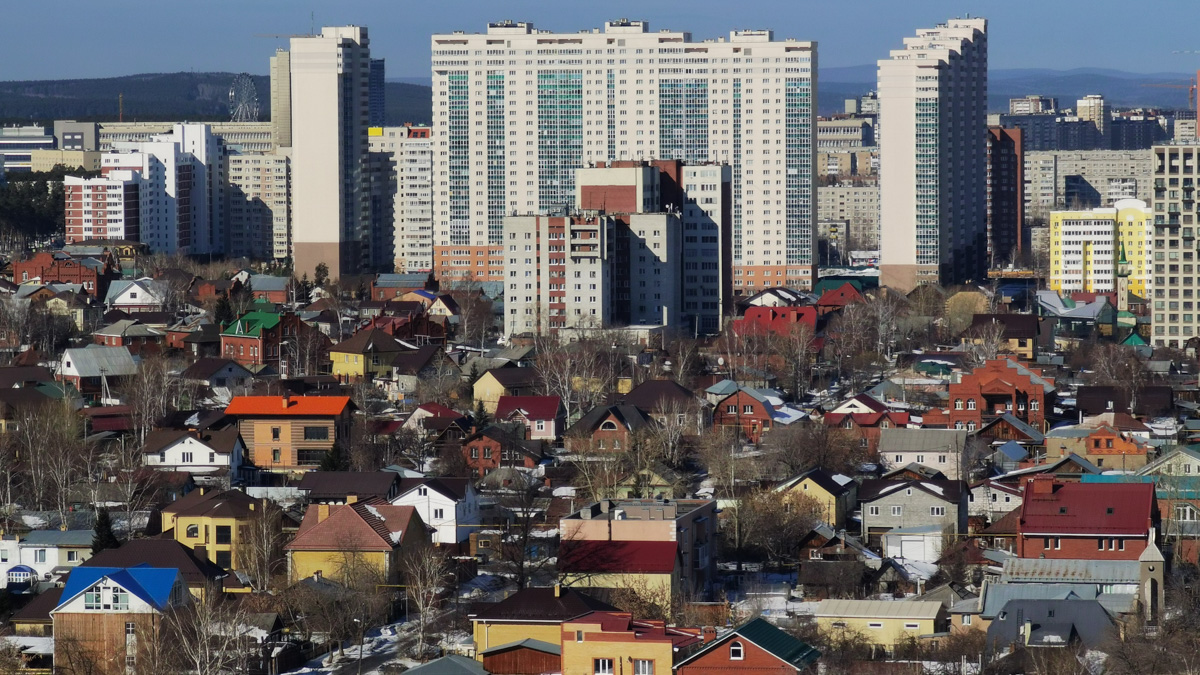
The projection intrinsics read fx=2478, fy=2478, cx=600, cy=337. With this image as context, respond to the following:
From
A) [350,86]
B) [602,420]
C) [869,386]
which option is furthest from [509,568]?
[350,86]

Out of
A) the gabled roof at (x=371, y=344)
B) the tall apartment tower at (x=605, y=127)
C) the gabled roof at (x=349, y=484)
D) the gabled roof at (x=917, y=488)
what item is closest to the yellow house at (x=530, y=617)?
the gabled roof at (x=349, y=484)

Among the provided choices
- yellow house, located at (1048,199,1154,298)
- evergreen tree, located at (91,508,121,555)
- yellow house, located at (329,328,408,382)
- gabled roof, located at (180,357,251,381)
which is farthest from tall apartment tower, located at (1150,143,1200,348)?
evergreen tree, located at (91,508,121,555)

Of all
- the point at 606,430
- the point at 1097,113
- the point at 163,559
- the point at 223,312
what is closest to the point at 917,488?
the point at 606,430

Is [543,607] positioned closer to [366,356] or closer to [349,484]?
[349,484]

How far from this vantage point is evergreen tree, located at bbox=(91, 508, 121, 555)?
31172mm

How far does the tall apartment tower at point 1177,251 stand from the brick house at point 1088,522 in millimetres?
27991

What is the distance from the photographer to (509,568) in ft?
101

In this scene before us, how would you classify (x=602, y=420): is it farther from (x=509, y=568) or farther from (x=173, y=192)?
(x=173, y=192)

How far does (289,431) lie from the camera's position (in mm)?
40281

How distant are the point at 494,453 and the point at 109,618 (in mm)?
13704

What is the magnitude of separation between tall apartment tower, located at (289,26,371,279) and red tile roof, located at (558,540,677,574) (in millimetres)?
54521

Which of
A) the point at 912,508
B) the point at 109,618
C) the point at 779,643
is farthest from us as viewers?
the point at 912,508

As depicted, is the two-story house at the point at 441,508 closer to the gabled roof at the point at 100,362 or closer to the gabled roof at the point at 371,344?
the gabled roof at the point at 100,362

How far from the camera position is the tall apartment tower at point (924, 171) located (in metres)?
80.7
